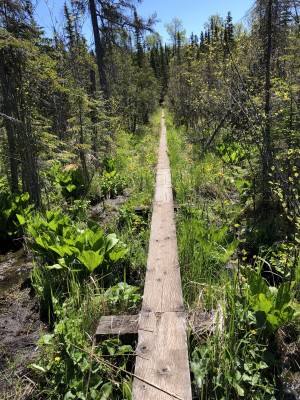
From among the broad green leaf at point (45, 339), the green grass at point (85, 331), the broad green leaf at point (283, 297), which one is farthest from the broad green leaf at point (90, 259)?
the broad green leaf at point (283, 297)

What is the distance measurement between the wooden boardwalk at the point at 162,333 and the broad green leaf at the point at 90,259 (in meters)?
0.50

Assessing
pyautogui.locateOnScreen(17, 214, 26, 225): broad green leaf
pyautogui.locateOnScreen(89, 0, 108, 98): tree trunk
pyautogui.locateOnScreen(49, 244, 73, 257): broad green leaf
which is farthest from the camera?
pyautogui.locateOnScreen(89, 0, 108, 98): tree trunk

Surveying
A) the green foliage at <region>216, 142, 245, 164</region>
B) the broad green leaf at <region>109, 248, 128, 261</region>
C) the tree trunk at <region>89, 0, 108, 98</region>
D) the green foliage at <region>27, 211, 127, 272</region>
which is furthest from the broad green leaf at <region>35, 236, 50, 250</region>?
the tree trunk at <region>89, 0, 108, 98</region>

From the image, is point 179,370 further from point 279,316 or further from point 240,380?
point 279,316

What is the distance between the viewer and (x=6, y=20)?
5.26 m

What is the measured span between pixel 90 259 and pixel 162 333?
103cm

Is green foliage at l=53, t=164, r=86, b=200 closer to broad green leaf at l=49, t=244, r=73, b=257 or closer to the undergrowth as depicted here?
broad green leaf at l=49, t=244, r=73, b=257

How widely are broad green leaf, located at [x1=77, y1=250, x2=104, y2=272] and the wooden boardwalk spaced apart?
0.50 metres

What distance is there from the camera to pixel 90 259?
9.50ft

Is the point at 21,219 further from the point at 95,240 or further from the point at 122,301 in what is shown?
the point at 122,301

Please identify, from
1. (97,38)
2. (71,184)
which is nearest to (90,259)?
(71,184)

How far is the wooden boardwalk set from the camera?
1.77 metres

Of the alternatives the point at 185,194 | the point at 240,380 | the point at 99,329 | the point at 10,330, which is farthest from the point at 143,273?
the point at 185,194

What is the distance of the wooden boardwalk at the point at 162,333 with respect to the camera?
1.77 meters
